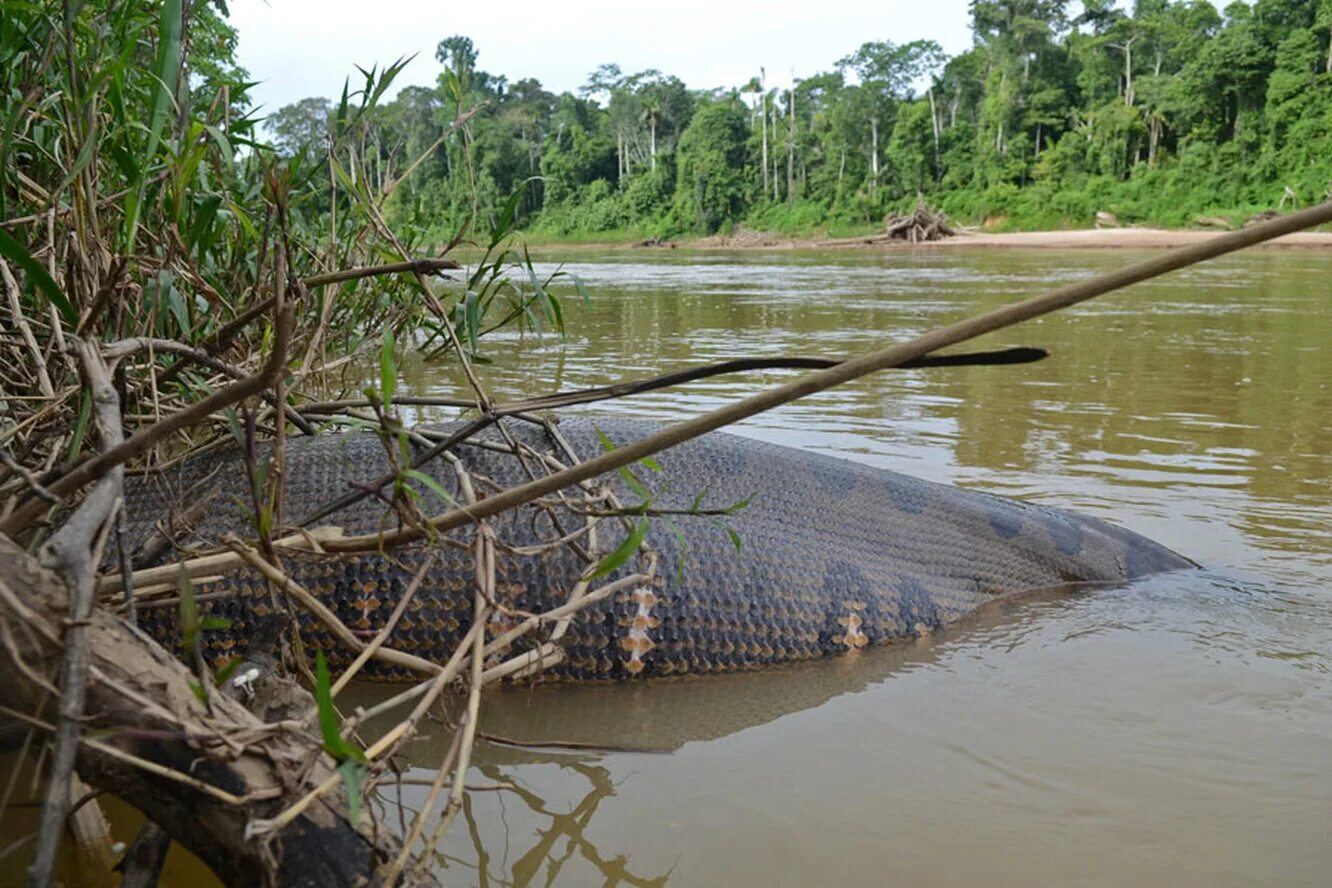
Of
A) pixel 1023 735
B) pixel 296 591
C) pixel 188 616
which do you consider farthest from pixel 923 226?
pixel 188 616

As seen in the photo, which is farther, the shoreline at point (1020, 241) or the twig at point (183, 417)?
the shoreline at point (1020, 241)

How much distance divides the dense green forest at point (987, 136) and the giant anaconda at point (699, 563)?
2145 cm

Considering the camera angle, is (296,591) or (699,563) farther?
(699,563)

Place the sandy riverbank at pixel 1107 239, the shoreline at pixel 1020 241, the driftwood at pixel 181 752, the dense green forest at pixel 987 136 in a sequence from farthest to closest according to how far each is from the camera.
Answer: the dense green forest at pixel 987 136 < the shoreline at pixel 1020 241 < the sandy riverbank at pixel 1107 239 < the driftwood at pixel 181 752

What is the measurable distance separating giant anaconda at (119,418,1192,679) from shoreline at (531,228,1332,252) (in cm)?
2045

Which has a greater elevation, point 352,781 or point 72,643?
point 72,643

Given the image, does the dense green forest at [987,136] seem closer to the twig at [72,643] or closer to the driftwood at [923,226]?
the driftwood at [923,226]

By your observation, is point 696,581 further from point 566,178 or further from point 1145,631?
point 566,178

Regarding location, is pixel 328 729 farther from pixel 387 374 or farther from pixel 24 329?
pixel 24 329

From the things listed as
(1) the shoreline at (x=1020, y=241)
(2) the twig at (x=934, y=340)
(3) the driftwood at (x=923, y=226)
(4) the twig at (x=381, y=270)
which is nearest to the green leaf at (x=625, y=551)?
(2) the twig at (x=934, y=340)

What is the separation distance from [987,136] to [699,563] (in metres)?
47.1

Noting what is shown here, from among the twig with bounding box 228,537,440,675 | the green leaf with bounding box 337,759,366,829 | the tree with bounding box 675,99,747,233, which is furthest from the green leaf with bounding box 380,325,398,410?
the tree with bounding box 675,99,747,233

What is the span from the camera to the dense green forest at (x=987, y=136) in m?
36.2

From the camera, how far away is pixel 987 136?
46.4 m
